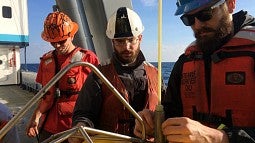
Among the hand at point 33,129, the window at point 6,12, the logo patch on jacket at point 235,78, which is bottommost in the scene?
the hand at point 33,129

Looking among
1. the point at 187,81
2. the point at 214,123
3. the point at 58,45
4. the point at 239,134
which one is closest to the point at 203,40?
the point at 187,81

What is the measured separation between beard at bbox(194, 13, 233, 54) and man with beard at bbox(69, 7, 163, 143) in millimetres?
679

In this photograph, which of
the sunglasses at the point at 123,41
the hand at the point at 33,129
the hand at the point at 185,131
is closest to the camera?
the hand at the point at 185,131

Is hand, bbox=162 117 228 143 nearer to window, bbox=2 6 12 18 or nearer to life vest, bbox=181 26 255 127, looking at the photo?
life vest, bbox=181 26 255 127

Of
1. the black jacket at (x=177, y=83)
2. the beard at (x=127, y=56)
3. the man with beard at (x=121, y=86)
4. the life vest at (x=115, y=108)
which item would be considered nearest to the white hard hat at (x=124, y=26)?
the man with beard at (x=121, y=86)

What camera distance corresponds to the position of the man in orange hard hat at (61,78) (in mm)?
2859

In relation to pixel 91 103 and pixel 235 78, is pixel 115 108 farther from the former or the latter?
pixel 235 78

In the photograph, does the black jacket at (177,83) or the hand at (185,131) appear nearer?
the hand at (185,131)

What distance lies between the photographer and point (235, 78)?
145 cm

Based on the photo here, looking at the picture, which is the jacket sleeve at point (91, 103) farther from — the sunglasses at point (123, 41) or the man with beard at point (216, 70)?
the man with beard at point (216, 70)

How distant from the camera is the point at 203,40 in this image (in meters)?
1.54

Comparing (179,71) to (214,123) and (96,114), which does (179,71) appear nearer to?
(214,123)

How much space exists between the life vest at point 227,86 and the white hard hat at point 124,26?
2.29 feet

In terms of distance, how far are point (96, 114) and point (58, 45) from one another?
3.36 ft
